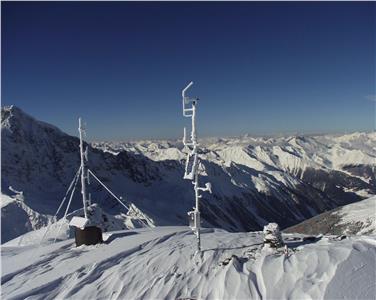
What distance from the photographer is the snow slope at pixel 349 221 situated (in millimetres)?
46812

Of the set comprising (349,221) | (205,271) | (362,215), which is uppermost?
(205,271)

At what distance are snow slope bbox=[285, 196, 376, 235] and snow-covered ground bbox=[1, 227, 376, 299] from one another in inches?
1114

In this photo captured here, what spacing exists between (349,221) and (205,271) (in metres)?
41.7

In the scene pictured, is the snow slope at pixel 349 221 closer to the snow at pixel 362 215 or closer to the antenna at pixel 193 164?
the snow at pixel 362 215

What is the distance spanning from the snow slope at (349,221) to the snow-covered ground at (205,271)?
92.8 feet

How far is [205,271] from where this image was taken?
52.5 ft

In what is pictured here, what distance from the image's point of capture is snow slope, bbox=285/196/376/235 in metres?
46.8

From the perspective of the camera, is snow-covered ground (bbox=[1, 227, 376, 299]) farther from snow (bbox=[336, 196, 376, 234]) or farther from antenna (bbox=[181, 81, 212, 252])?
snow (bbox=[336, 196, 376, 234])

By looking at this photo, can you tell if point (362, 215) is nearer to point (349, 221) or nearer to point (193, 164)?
point (349, 221)

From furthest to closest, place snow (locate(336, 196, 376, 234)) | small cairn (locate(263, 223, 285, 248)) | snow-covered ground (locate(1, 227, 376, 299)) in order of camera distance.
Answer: snow (locate(336, 196, 376, 234)), small cairn (locate(263, 223, 285, 248)), snow-covered ground (locate(1, 227, 376, 299))

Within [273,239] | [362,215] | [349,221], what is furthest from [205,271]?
[362,215]

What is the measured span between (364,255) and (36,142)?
198617 millimetres

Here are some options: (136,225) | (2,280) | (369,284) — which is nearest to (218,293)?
(369,284)

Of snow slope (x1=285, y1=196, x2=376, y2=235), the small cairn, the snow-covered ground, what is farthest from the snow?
the snow-covered ground
